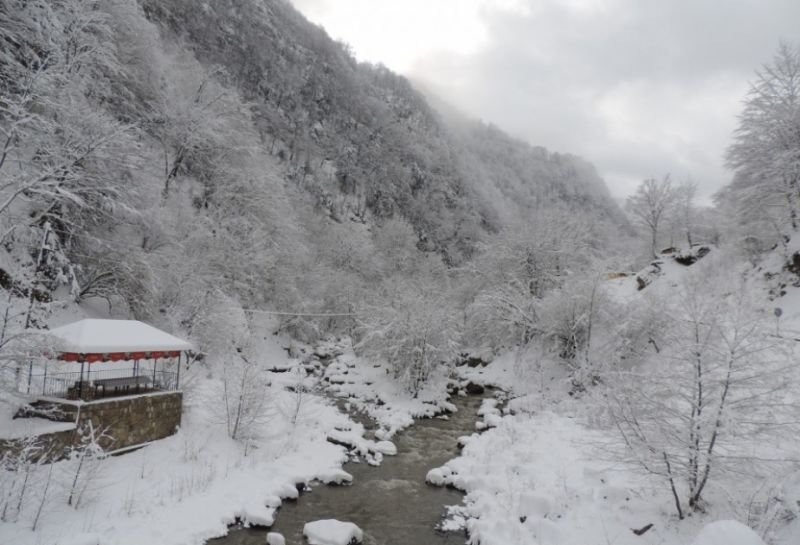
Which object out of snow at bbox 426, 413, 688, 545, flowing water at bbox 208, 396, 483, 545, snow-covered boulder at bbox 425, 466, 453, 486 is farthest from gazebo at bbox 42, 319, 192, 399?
→ snow at bbox 426, 413, 688, 545

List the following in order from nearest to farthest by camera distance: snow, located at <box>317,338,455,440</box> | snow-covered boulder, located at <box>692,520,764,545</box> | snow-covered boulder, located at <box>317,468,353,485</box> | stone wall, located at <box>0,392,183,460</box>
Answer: snow-covered boulder, located at <box>692,520,764,545</box> < stone wall, located at <box>0,392,183,460</box> < snow-covered boulder, located at <box>317,468,353,485</box> < snow, located at <box>317,338,455,440</box>

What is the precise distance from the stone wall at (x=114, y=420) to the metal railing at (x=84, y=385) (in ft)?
1.90

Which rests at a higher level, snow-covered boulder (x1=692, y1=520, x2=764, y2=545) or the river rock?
snow-covered boulder (x1=692, y1=520, x2=764, y2=545)

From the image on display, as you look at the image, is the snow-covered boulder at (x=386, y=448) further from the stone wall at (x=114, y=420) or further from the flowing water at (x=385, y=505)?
the stone wall at (x=114, y=420)

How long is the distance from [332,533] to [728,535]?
24.9ft

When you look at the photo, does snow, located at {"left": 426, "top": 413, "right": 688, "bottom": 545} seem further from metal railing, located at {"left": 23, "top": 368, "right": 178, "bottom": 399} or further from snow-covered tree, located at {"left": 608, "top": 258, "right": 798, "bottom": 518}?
metal railing, located at {"left": 23, "top": 368, "right": 178, "bottom": 399}

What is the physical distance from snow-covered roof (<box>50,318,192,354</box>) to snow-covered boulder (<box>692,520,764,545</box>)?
13.5 m

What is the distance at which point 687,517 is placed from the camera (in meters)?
8.37

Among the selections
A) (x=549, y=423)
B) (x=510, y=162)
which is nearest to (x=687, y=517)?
(x=549, y=423)

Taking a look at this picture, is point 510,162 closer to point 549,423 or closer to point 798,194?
point 798,194

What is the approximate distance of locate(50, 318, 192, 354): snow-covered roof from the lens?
11461mm

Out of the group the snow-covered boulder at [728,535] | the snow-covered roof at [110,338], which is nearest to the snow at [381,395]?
the snow-covered roof at [110,338]

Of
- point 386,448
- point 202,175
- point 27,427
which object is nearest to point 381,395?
point 386,448

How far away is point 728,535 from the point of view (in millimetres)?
4934
